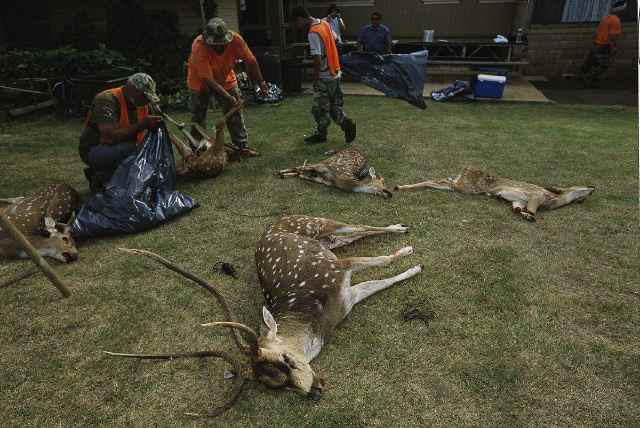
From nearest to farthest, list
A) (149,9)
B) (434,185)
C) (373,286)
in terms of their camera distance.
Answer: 1. (373,286)
2. (434,185)
3. (149,9)

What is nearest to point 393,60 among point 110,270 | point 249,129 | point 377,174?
point 377,174

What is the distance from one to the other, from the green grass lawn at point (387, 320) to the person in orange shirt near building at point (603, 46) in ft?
28.1

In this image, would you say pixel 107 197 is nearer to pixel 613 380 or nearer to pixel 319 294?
pixel 319 294

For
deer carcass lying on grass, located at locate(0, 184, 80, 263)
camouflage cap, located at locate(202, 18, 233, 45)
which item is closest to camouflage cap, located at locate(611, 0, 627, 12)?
camouflage cap, located at locate(202, 18, 233, 45)

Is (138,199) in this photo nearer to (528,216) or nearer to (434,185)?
(434,185)

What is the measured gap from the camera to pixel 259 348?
7.47 feet

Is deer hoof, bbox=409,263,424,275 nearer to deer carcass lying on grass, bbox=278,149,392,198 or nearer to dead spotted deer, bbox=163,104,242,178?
deer carcass lying on grass, bbox=278,149,392,198

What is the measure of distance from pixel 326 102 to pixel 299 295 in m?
4.78

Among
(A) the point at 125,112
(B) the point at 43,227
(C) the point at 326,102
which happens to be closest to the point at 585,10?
(C) the point at 326,102

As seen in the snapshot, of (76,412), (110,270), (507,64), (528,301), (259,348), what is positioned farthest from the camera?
(507,64)

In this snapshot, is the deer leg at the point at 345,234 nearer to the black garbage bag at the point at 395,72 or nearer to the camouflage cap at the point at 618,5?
the black garbage bag at the point at 395,72

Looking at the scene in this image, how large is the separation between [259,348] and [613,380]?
2.25 meters

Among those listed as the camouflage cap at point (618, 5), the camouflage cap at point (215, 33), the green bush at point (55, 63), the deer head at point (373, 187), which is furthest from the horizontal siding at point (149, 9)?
the camouflage cap at point (618, 5)

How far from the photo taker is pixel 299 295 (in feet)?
9.67
